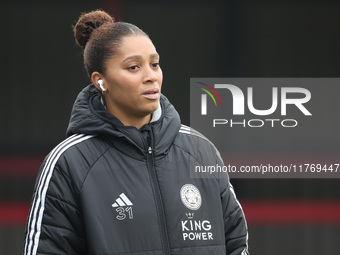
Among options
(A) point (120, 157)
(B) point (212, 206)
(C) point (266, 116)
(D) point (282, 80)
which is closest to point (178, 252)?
(B) point (212, 206)

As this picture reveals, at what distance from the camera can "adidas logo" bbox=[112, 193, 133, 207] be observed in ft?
5.82

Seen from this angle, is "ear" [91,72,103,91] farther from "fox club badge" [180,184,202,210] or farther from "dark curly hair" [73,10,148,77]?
"fox club badge" [180,184,202,210]

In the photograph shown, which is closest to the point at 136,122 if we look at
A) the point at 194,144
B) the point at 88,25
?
the point at 194,144

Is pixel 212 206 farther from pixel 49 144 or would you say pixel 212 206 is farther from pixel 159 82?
pixel 49 144

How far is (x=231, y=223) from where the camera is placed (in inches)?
76.2

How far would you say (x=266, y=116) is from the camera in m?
3.87

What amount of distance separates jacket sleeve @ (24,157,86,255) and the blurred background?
2.30 meters

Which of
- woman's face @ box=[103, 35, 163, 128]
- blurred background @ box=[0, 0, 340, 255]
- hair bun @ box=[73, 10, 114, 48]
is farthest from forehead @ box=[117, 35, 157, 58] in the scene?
blurred background @ box=[0, 0, 340, 255]

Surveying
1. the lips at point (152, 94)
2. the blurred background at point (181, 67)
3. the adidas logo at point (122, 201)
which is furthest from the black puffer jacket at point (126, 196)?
the blurred background at point (181, 67)

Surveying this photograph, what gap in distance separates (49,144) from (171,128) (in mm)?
2248

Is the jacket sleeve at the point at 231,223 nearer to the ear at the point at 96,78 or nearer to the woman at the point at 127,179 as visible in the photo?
the woman at the point at 127,179

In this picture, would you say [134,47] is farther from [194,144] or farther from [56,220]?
[56,220]

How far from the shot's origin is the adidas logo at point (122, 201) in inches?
69.9

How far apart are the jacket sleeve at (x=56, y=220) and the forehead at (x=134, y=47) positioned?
0.35 m
